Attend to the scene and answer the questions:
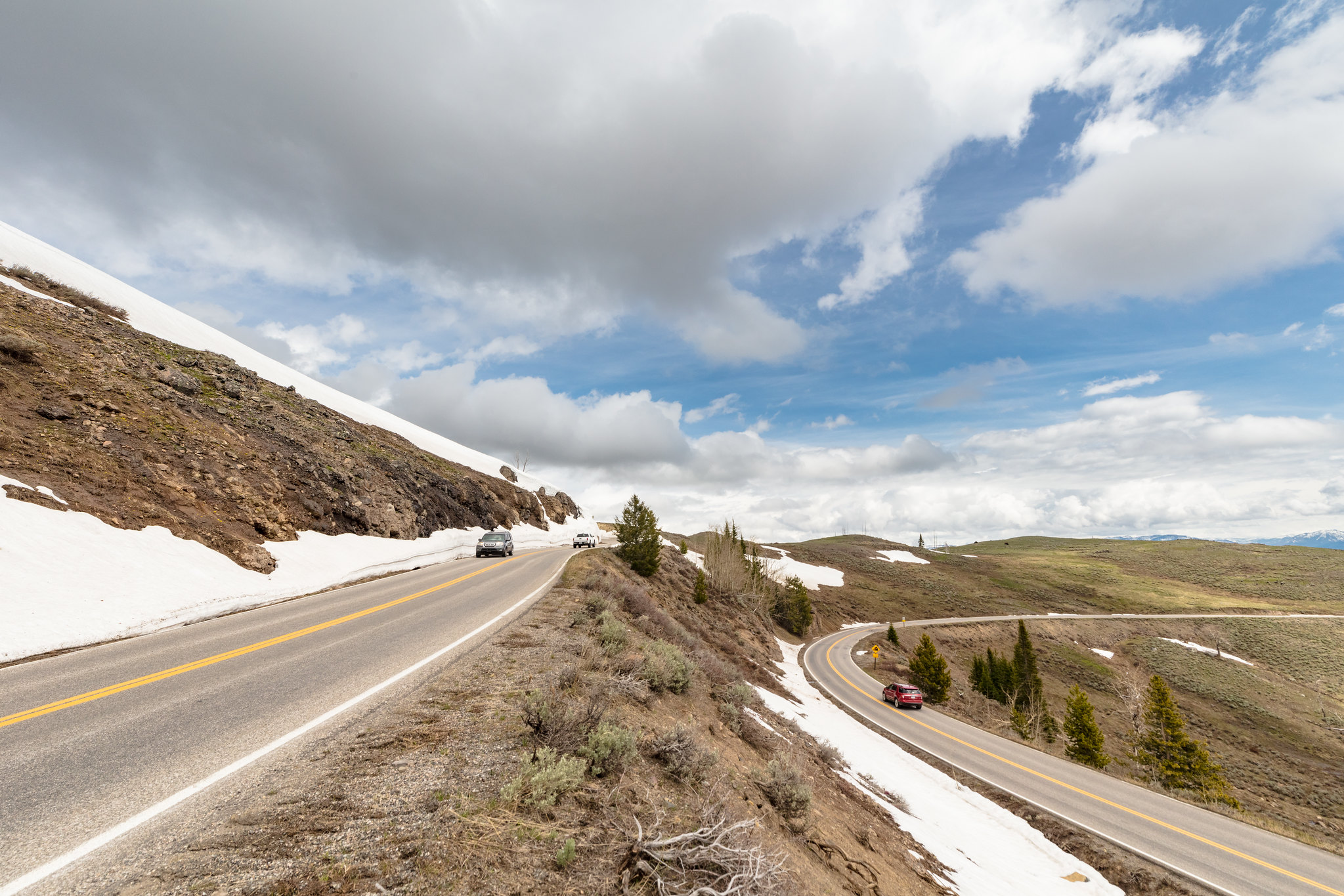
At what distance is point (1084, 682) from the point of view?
63.8m

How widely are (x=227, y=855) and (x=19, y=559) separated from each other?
1311 cm

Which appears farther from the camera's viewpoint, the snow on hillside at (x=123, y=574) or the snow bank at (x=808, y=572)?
the snow bank at (x=808, y=572)

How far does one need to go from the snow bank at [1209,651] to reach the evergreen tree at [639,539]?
90.2 meters

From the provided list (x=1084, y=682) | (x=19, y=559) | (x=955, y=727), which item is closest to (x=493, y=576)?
(x=19, y=559)

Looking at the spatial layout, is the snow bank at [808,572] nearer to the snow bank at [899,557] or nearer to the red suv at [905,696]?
the snow bank at [899,557]

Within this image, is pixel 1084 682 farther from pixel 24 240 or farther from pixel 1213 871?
pixel 24 240

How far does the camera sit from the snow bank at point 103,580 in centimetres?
963

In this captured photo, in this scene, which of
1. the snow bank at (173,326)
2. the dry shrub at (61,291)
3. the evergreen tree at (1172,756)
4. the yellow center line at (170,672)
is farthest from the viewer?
the evergreen tree at (1172,756)

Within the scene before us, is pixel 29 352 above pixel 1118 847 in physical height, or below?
above

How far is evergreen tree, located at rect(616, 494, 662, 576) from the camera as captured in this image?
3272 cm

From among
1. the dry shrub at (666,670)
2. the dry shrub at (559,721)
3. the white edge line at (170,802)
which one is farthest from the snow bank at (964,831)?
the white edge line at (170,802)

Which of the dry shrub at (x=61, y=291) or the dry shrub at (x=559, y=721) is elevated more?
the dry shrub at (x=61, y=291)

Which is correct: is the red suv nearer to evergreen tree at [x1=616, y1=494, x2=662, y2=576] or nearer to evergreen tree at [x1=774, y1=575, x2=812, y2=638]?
evergreen tree at [x1=616, y1=494, x2=662, y2=576]

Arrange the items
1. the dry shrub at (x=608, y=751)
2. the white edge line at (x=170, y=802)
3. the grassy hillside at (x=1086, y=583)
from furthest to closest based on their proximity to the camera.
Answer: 1. the grassy hillside at (x=1086, y=583)
2. the dry shrub at (x=608, y=751)
3. the white edge line at (x=170, y=802)
